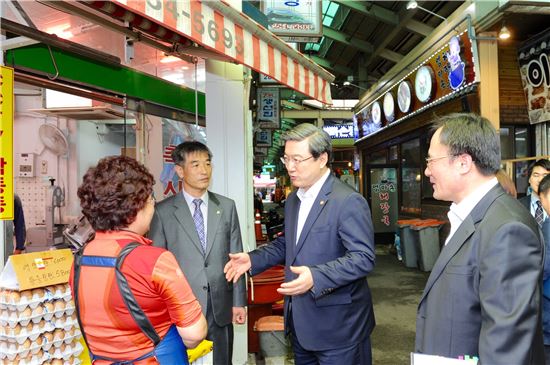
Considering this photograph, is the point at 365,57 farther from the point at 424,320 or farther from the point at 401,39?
the point at 424,320

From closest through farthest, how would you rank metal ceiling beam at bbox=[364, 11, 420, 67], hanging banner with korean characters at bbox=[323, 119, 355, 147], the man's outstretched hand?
the man's outstretched hand → metal ceiling beam at bbox=[364, 11, 420, 67] → hanging banner with korean characters at bbox=[323, 119, 355, 147]

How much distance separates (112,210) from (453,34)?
8016 mm

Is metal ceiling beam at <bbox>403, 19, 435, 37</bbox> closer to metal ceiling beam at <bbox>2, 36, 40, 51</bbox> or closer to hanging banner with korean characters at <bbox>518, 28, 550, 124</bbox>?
hanging banner with korean characters at <bbox>518, 28, 550, 124</bbox>

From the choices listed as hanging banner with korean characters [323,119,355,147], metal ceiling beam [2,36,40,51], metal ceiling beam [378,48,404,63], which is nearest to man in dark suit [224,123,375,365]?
metal ceiling beam [2,36,40,51]

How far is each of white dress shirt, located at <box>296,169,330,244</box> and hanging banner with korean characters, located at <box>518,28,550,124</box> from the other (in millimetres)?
6077

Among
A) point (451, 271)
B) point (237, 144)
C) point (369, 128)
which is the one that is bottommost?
point (451, 271)

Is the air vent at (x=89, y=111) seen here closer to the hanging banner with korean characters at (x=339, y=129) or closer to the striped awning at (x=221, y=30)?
the striped awning at (x=221, y=30)

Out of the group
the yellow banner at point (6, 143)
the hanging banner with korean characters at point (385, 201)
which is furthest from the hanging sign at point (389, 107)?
the yellow banner at point (6, 143)

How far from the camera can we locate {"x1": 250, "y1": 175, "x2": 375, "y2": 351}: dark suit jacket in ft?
7.77

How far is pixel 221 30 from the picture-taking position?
290 centimetres

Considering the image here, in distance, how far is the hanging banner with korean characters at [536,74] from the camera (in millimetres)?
6754

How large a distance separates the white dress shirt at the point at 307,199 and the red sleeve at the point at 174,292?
1036 millimetres

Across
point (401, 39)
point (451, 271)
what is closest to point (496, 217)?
point (451, 271)

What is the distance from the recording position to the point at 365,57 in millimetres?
18078
